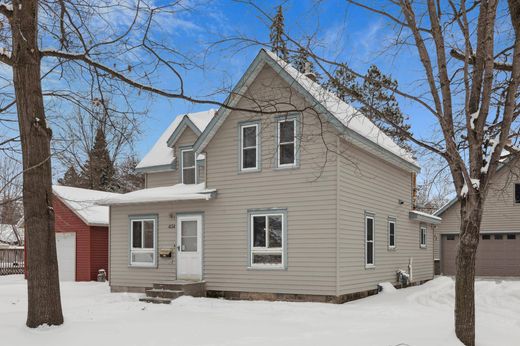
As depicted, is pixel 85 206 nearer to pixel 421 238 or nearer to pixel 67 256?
pixel 67 256

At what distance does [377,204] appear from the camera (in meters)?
17.7

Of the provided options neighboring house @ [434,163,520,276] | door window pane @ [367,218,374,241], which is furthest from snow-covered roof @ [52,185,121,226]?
neighboring house @ [434,163,520,276]

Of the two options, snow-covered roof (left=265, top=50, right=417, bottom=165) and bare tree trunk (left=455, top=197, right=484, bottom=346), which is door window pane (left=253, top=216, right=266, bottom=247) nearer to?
snow-covered roof (left=265, top=50, right=417, bottom=165)

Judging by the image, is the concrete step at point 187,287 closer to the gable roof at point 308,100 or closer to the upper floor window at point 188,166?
the gable roof at point 308,100

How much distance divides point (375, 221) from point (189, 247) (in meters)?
6.37

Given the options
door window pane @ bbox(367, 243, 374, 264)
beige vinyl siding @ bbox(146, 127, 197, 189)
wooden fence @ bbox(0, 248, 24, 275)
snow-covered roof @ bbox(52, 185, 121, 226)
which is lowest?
wooden fence @ bbox(0, 248, 24, 275)

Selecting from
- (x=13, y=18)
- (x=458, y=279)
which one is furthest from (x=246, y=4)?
(x=458, y=279)

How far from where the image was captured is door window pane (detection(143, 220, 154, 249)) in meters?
18.4

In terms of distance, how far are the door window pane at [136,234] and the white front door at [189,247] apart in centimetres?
198

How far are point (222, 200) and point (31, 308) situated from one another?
27.4ft

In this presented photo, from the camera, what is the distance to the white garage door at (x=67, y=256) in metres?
25.0

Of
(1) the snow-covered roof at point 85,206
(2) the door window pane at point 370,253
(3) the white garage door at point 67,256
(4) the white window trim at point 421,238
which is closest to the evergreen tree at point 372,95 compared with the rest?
(2) the door window pane at point 370,253

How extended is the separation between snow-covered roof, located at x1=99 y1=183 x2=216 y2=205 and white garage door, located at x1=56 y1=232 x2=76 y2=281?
798 cm

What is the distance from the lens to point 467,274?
26.1 ft
